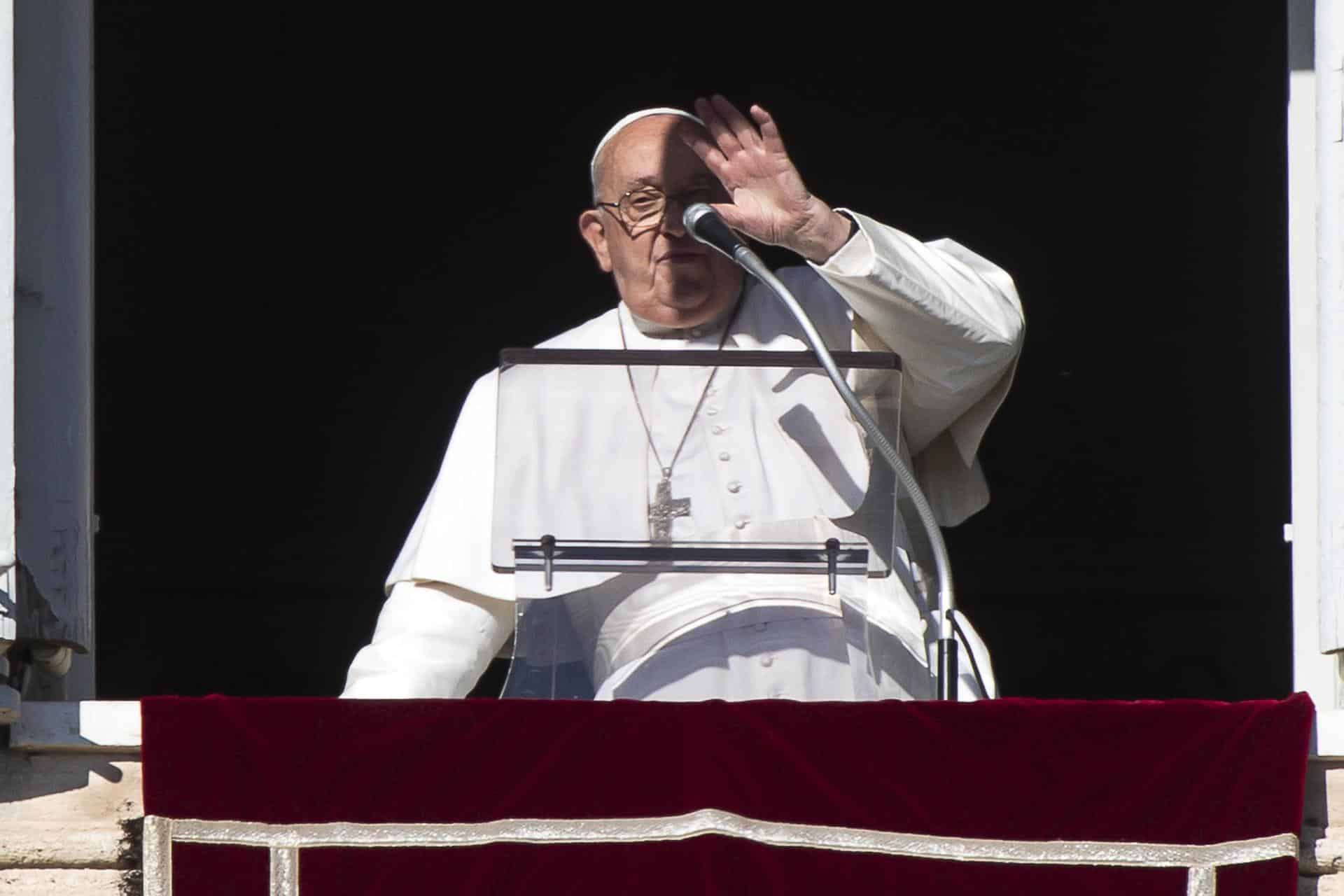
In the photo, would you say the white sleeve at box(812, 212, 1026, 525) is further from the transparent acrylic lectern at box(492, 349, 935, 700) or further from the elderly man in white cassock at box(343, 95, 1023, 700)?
the transparent acrylic lectern at box(492, 349, 935, 700)

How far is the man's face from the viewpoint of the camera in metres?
5.10

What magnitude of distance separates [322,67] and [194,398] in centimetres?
102

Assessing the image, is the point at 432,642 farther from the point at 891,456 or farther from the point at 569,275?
the point at 569,275

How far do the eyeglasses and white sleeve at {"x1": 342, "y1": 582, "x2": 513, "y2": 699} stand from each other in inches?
26.8

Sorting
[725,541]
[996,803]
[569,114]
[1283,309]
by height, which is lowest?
[996,803]

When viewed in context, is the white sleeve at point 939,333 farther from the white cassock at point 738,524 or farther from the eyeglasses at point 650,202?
the eyeglasses at point 650,202

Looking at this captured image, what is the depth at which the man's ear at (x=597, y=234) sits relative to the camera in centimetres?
528

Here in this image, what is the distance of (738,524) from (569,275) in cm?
338

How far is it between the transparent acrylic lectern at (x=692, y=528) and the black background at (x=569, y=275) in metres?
2.48

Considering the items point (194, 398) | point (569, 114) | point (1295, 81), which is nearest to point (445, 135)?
point (569, 114)

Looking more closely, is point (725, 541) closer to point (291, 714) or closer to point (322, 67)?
point (291, 714)

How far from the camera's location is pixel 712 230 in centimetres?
454

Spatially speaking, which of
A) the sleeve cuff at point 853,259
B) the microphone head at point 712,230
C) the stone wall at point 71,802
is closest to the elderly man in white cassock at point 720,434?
the sleeve cuff at point 853,259

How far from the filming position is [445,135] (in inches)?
297
